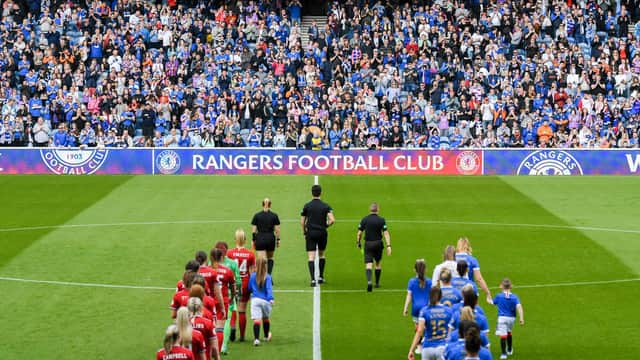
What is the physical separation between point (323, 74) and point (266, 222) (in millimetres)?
28196

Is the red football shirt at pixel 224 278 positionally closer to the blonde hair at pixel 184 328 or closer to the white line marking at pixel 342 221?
the blonde hair at pixel 184 328

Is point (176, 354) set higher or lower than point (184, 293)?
lower

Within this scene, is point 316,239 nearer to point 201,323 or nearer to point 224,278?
point 224,278

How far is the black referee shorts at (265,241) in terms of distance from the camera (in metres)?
23.6

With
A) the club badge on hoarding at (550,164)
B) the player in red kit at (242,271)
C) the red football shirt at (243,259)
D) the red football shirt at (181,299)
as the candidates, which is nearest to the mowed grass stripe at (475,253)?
the player in red kit at (242,271)

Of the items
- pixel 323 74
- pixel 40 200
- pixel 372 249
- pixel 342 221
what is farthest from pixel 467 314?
pixel 323 74

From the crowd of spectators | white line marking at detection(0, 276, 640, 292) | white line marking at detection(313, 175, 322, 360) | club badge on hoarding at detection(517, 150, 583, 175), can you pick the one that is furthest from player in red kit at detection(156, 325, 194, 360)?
club badge on hoarding at detection(517, 150, 583, 175)

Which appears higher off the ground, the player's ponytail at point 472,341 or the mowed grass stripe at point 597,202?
the player's ponytail at point 472,341

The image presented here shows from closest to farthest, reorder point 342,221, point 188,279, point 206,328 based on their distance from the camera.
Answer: point 206,328, point 188,279, point 342,221

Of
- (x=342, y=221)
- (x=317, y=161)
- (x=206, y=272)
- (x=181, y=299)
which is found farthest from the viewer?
(x=317, y=161)

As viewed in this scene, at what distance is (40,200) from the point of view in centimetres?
3866

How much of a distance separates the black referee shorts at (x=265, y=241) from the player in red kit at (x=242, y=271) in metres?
3.46

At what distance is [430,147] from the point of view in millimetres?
47531

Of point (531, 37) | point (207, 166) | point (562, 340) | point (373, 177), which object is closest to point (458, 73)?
point (531, 37)
